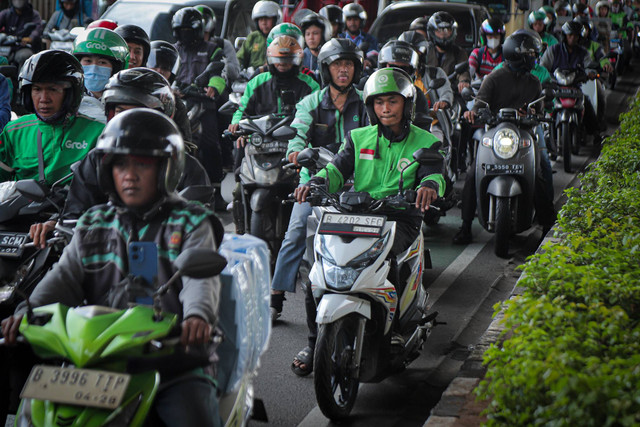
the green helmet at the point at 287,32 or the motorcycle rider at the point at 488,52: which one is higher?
the green helmet at the point at 287,32

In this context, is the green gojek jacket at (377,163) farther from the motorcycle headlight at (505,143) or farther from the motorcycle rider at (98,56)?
the motorcycle headlight at (505,143)

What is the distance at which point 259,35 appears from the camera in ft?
43.4

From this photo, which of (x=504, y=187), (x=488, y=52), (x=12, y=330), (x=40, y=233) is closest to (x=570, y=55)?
(x=488, y=52)

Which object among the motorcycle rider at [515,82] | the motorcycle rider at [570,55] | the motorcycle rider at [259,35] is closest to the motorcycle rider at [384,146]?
the motorcycle rider at [515,82]

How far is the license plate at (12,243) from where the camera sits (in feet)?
17.4

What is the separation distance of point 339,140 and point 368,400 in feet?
8.35

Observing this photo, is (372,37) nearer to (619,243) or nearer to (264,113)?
(264,113)

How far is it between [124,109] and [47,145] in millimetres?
499

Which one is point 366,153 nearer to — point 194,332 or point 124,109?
point 124,109

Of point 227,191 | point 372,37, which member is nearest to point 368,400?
point 227,191

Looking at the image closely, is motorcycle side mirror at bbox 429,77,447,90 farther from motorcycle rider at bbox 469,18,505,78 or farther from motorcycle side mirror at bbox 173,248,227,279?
motorcycle side mirror at bbox 173,248,227,279

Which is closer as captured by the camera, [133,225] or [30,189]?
[133,225]

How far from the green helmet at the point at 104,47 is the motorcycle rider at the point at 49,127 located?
1524 mm

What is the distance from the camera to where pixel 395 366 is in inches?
218
